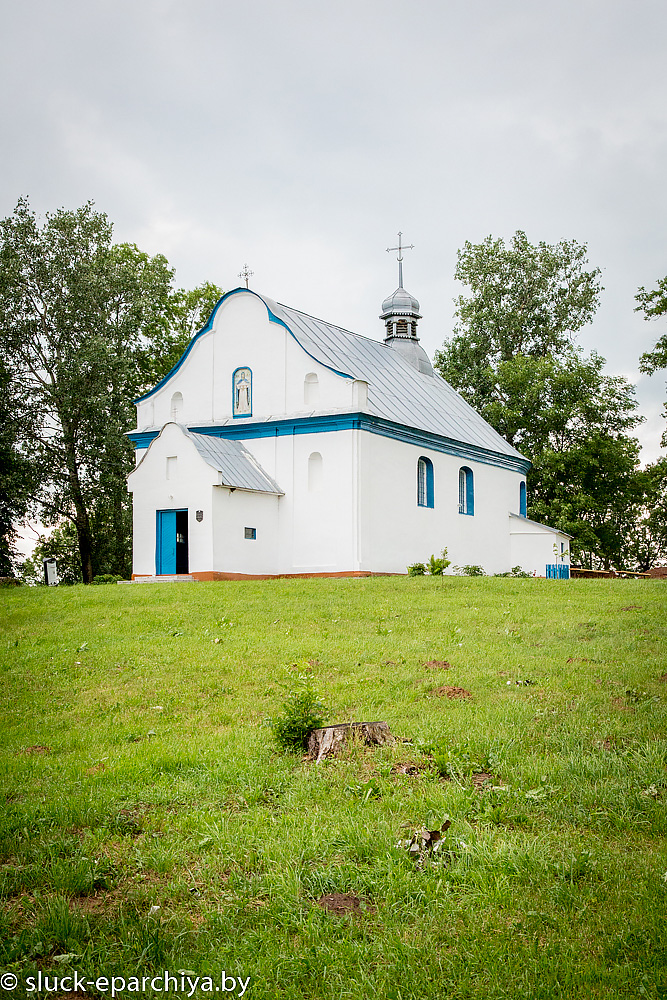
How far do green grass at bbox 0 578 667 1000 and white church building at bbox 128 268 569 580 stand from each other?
43.7ft

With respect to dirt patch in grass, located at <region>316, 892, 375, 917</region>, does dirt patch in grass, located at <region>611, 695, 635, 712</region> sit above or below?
above

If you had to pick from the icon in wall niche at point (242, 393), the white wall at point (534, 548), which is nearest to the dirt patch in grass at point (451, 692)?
the icon in wall niche at point (242, 393)

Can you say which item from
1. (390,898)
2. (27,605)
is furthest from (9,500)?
(390,898)

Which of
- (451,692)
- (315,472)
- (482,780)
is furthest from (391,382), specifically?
(482,780)

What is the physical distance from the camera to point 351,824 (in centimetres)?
582

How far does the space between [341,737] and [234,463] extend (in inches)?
736

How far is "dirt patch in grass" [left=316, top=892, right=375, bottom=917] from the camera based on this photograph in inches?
193

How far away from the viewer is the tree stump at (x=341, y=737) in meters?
7.25

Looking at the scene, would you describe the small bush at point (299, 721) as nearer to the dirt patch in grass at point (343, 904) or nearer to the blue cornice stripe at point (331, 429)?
the dirt patch in grass at point (343, 904)

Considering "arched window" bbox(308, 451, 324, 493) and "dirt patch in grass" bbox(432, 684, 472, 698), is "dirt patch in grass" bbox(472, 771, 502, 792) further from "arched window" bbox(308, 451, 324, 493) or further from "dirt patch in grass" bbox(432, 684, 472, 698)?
"arched window" bbox(308, 451, 324, 493)

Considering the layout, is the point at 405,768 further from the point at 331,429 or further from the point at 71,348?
the point at 71,348

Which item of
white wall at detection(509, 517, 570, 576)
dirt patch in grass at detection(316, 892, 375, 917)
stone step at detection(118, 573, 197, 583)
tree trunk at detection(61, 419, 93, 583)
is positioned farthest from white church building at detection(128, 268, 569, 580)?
dirt patch in grass at detection(316, 892, 375, 917)

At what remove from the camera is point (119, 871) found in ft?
17.9

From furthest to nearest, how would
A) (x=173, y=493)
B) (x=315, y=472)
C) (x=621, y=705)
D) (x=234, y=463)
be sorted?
1. (x=315, y=472)
2. (x=234, y=463)
3. (x=173, y=493)
4. (x=621, y=705)
